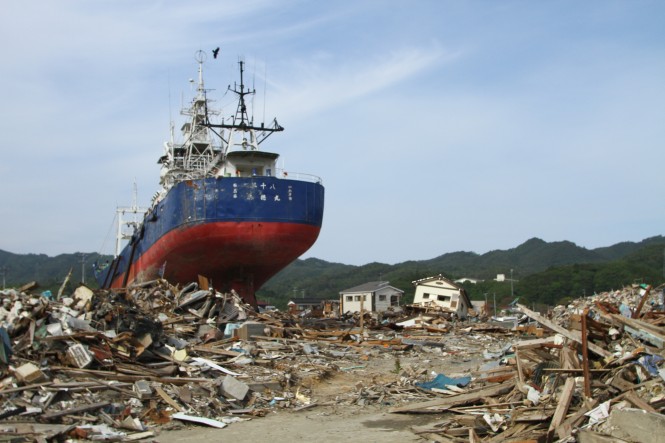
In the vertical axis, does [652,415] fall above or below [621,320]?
below

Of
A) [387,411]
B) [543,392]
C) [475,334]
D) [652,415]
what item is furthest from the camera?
[475,334]

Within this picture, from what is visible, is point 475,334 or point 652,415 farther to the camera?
point 475,334

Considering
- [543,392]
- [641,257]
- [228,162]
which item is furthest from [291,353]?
[641,257]

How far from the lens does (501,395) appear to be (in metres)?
9.62

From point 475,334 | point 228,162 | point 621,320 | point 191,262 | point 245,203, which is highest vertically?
point 228,162

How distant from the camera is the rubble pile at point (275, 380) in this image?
782 centimetres

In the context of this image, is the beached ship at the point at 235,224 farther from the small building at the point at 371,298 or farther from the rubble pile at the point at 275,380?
the small building at the point at 371,298

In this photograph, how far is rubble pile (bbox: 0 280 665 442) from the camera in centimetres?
782

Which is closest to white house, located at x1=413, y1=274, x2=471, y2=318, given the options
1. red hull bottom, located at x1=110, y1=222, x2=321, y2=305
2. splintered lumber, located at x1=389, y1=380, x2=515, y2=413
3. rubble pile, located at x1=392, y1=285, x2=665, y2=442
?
red hull bottom, located at x1=110, y1=222, x2=321, y2=305

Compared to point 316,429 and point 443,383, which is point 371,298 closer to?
point 443,383

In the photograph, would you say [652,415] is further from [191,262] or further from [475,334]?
[191,262]

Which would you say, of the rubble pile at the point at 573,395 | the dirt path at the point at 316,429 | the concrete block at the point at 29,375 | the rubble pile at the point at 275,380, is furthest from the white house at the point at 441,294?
the concrete block at the point at 29,375

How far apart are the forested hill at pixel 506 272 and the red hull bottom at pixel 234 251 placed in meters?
15.1

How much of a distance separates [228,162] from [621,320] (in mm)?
21661
